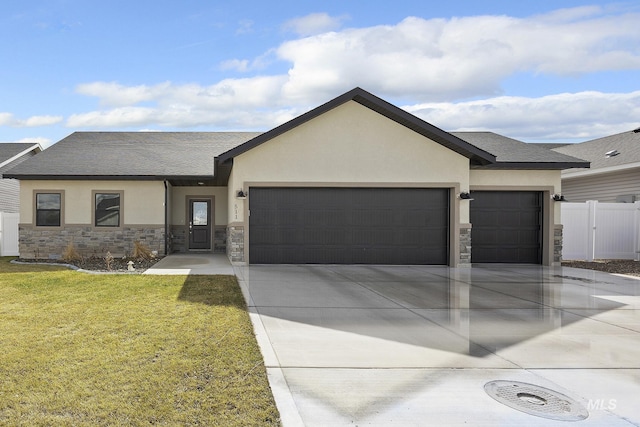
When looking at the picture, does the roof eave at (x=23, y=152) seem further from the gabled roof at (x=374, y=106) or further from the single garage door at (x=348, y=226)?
the single garage door at (x=348, y=226)

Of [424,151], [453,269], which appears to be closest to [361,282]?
[453,269]

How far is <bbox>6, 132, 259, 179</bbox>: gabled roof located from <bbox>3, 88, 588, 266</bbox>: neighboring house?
0.12 m

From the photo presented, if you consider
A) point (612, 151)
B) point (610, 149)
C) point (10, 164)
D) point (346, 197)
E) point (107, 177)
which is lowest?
point (346, 197)

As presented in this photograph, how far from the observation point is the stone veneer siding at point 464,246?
47.9 ft

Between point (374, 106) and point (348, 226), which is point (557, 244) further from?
point (374, 106)

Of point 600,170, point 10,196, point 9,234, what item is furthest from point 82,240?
point 600,170

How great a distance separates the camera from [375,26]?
1493 cm

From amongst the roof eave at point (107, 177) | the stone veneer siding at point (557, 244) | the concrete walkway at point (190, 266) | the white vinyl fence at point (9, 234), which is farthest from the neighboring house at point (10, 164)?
the stone veneer siding at point (557, 244)

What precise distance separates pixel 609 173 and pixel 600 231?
496cm

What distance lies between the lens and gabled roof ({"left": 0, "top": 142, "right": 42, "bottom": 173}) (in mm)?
23189

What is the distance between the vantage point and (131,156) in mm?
18328

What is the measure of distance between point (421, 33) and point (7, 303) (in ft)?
45.5

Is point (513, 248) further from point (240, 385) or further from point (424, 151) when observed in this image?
point (240, 385)

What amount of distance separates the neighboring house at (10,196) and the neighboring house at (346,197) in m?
2.41
